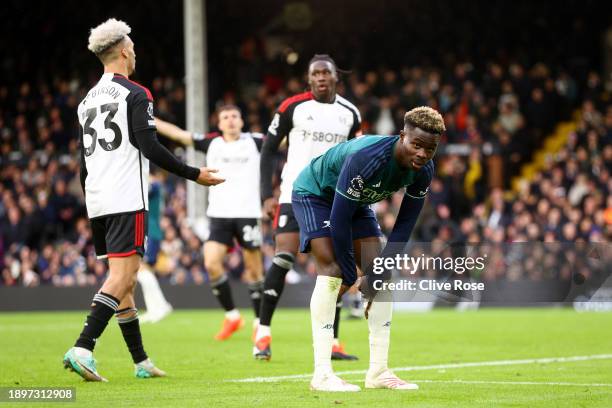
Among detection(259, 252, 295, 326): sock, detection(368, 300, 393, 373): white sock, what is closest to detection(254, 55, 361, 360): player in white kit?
detection(259, 252, 295, 326): sock

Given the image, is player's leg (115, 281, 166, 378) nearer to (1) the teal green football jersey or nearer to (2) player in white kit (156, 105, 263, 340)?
(1) the teal green football jersey

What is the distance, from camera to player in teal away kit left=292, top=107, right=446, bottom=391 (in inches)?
271

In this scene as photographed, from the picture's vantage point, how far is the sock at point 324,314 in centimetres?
723

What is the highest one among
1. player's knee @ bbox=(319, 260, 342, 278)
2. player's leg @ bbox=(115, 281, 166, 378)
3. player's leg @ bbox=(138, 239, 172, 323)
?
player's knee @ bbox=(319, 260, 342, 278)

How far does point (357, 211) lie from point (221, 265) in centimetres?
527

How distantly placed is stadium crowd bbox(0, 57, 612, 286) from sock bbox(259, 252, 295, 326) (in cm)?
1055

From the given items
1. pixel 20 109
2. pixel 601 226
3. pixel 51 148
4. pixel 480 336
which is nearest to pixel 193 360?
pixel 480 336

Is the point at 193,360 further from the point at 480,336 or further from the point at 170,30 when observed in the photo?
the point at 170,30

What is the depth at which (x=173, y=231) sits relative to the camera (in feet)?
73.8

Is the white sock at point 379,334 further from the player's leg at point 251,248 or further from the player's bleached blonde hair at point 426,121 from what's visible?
the player's leg at point 251,248

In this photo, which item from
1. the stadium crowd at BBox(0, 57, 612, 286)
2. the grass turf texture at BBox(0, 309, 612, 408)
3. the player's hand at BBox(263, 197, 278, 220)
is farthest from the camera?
the stadium crowd at BBox(0, 57, 612, 286)

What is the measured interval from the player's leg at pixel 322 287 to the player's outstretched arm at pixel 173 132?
11.0 ft

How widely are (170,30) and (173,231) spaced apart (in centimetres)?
848

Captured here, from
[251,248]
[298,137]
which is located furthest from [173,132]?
[251,248]
